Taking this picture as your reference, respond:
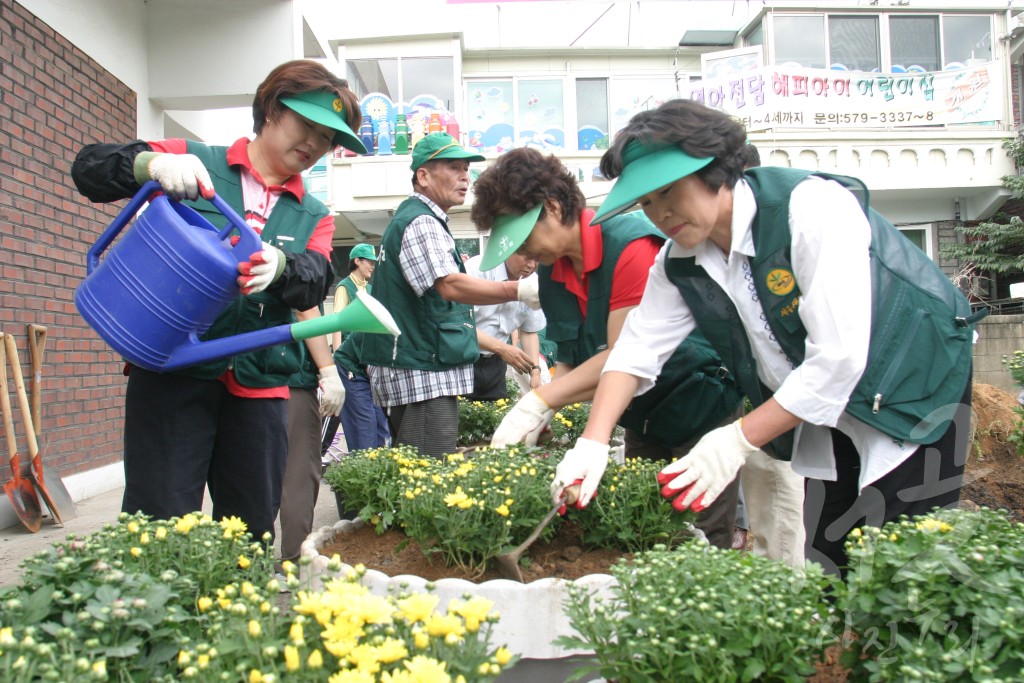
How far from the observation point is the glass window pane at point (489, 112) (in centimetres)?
1477

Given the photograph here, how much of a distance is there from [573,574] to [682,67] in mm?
15149

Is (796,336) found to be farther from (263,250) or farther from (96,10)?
(96,10)

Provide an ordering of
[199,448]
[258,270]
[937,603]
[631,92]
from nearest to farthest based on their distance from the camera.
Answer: [937,603] → [258,270] → [199,448] → [631,92]

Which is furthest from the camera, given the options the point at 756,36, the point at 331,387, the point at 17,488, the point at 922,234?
the point at 756,36

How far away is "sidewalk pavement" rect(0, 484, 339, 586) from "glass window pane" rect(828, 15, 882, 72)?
44.7 feet

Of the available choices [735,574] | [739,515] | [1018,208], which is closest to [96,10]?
[739,515]

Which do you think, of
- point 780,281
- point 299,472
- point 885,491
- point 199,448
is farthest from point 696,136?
point 299,472

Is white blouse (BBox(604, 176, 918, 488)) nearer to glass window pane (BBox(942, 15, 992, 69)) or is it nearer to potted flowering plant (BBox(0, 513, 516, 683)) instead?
potted flowering plant (BBox(0, 513, 516, 683))

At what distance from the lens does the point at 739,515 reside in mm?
3596

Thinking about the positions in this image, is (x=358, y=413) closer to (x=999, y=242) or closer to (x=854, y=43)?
(x=999, y=242)

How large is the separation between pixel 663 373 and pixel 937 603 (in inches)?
55.4

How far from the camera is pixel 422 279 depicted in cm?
300

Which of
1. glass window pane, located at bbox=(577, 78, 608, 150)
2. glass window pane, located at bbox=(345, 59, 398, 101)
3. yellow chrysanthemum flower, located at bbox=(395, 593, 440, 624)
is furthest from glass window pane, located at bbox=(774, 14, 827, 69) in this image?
yellow chrysanthemum flower, located at bbox=(395, 593, 440, 624)

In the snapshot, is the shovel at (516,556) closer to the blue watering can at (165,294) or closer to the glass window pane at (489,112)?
the blue watering can at (165,294)
